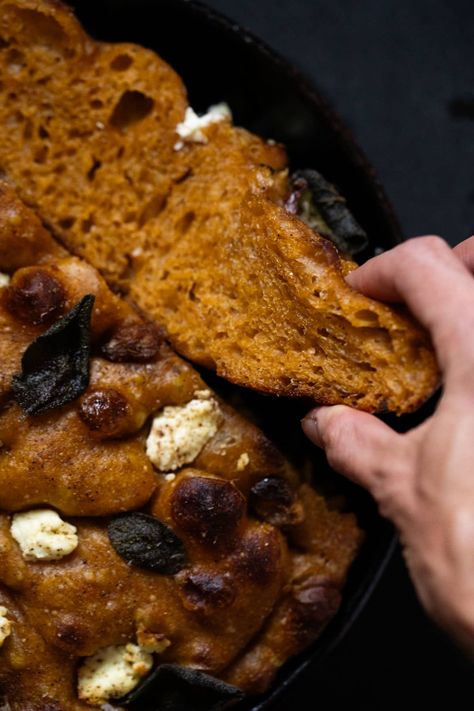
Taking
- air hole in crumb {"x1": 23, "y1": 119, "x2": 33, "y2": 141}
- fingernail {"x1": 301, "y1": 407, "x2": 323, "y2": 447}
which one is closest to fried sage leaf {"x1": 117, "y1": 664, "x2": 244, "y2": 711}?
fingernail {"x1": 301, "y1": 407, "x2": 323, "y2": 447}

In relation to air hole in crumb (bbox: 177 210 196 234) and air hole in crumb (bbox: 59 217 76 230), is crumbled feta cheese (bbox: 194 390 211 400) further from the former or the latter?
air hole in crumb (bbox: 59 217 76 230)

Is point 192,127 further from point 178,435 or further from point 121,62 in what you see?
point 178,435

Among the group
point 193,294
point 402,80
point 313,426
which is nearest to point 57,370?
point 193,294

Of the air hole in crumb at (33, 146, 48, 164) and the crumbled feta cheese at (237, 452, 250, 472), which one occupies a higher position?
the air hole in crumb at (33, 146, 48, 164)

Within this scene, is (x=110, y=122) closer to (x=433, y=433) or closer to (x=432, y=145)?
(x=432, y=145)

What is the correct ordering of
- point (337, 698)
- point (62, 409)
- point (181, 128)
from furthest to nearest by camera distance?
point (337, 698), point (181, 128), point (62, 409)

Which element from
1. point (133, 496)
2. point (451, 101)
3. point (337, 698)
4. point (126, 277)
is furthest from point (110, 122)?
point (337, 698)
